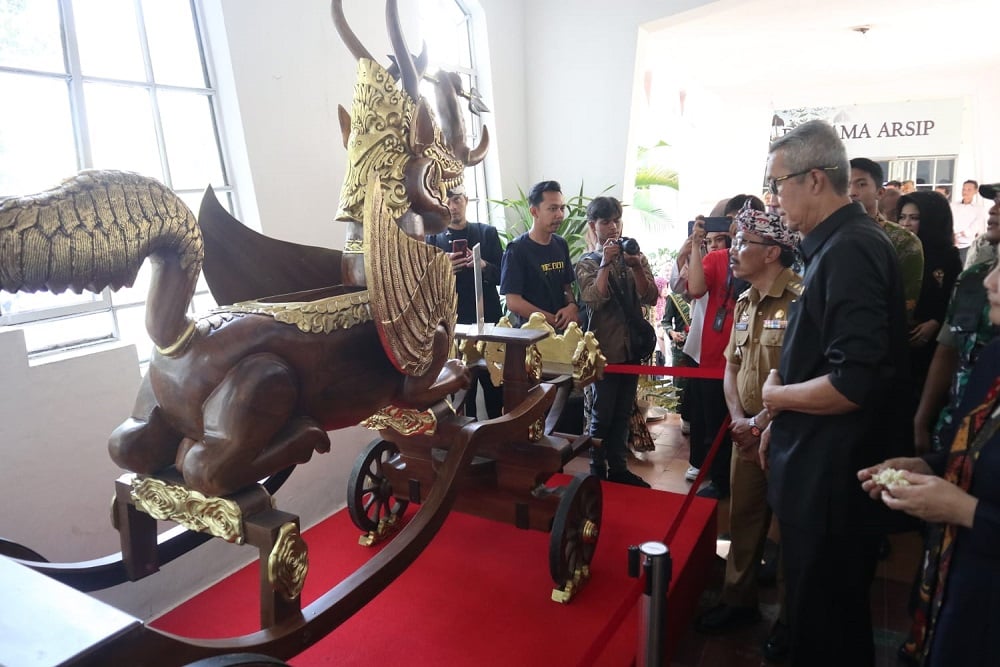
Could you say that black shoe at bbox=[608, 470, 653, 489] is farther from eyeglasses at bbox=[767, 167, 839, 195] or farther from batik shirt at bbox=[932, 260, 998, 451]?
eyeglasses at bbox=[767, 167, 839, 195]

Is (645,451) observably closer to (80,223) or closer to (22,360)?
(22,360)

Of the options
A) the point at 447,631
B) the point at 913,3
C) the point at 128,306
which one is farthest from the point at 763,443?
the point at 913,3

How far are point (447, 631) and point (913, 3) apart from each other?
25.1ft

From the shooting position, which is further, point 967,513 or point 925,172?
point 925,172

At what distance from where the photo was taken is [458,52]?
5.09 m

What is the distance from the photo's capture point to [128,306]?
2709 millimetres

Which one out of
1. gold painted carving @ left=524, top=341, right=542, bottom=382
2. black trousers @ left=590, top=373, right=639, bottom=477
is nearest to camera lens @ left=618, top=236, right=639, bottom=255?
black trousers @ left=590, top=373, right=639, bottom=477

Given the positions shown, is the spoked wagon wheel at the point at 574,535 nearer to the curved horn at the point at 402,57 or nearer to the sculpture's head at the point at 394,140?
the sculpture's head at the point at 394,140

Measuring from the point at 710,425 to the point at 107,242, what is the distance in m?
3.18

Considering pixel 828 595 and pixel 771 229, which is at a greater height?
pixel 771 229

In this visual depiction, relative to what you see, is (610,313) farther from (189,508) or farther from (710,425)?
(189,508)

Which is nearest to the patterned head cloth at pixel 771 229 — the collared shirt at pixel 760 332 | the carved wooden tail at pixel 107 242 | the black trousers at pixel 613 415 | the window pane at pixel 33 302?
the collared shirt at pixel 760 332

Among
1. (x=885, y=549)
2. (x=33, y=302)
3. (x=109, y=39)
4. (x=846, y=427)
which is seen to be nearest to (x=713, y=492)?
(x=885, y=549)

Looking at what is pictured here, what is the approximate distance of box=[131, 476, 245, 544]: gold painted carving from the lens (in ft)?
4.32
